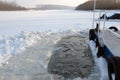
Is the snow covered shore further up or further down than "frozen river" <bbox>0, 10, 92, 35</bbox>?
further up

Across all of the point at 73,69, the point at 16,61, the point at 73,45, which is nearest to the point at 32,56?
the point at 16,61

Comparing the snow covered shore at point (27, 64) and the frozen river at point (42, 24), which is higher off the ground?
the snow covered shore at point (27, 64)

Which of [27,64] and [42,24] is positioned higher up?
[27,64]

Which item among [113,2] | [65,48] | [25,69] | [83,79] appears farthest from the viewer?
[65,48]

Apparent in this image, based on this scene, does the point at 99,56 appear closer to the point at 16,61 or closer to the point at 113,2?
the point at 113,2

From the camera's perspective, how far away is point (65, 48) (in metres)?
7.20

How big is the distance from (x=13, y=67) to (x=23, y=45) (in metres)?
2.53

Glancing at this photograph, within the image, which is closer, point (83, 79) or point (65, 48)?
point (83, 79)

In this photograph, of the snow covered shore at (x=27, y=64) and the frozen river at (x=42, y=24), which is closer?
the snow covered shore at (x=27, y=64)

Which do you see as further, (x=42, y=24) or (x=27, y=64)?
(x=42, y=24)

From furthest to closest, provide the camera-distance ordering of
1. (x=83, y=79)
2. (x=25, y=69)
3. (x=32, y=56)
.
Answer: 1. (x=32, y=56)
2. (x=25, y=69)
3. (x=83, y=79)

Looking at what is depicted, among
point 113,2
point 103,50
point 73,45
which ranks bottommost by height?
point 73,45

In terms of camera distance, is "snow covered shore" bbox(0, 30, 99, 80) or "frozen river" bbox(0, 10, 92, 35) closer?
"snow covered shore" bbox(0, 30, 99, 80)

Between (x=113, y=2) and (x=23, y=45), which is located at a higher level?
(x=113, y=2)
